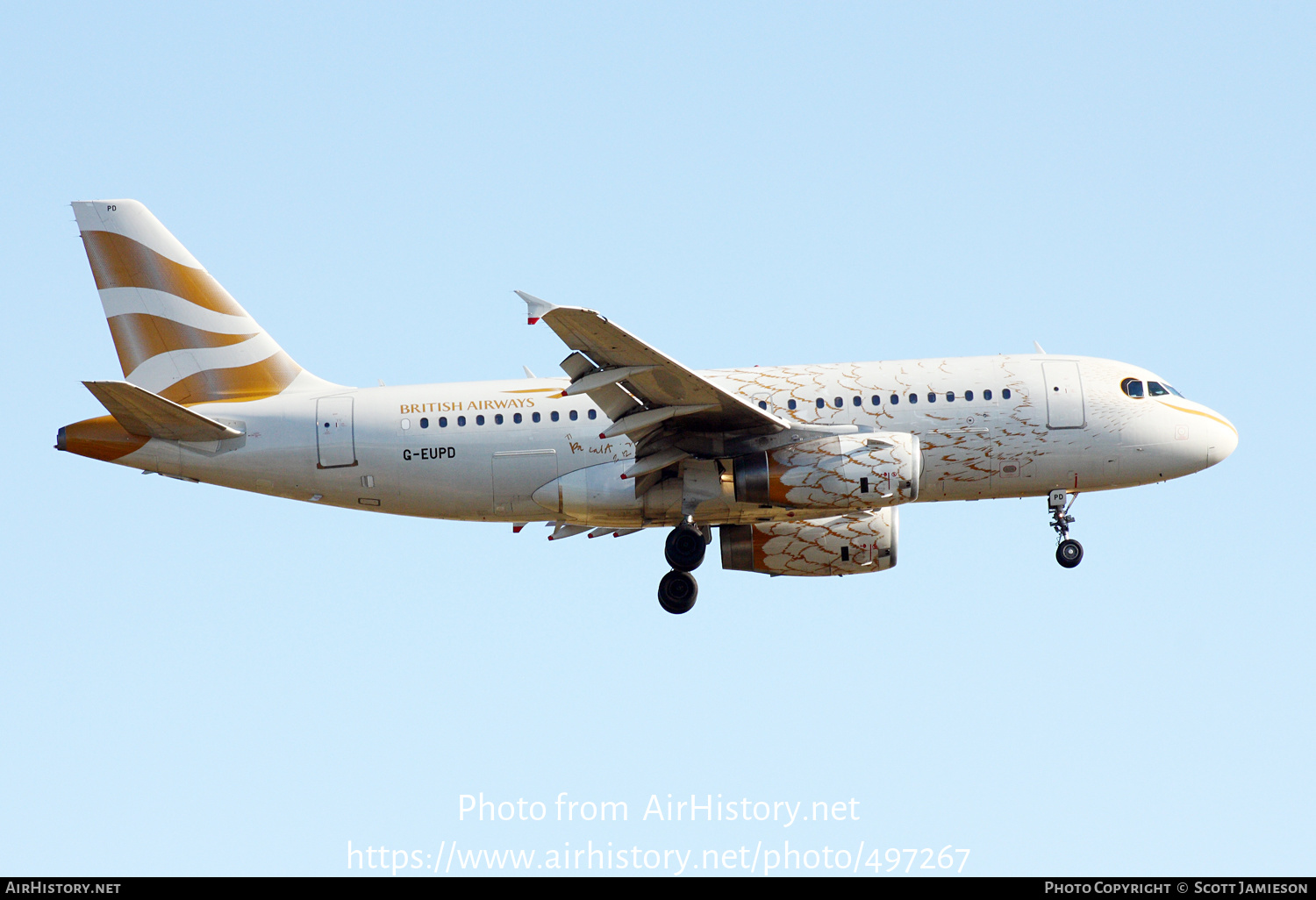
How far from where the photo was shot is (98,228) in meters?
34.8

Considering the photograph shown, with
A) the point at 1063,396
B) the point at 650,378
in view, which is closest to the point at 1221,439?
the point at 1063,396

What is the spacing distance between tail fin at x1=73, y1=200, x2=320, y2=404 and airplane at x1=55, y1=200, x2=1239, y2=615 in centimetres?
11

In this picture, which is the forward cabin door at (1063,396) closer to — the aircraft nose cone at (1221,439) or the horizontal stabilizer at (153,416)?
the aircraft nose cone at (1221,439)

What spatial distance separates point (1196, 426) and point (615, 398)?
1326cm

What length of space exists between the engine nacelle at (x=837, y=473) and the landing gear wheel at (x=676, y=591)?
338 centimetres

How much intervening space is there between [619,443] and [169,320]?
36.2 feet

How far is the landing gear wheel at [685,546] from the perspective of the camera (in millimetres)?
32062

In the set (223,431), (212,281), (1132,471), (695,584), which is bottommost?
(695,584)

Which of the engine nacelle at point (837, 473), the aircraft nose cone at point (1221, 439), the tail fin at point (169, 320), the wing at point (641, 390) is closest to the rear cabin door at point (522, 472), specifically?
the wing at point (641, 390)

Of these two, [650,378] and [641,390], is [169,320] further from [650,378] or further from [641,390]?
[650,378]

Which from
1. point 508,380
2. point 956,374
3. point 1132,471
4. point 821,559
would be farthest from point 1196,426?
point 508,380

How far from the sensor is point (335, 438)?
107 ft

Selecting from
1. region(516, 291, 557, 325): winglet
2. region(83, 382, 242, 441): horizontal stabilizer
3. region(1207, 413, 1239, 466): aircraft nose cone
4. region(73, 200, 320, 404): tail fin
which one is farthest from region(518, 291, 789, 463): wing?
region(1207, 413, 1239, 466): aircraft nose cone

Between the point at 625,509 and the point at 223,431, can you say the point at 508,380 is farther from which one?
the point at 223,431
